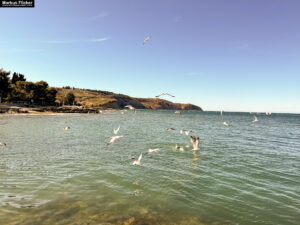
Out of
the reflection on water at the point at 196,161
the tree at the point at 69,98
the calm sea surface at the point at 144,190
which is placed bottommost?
the calm sea surface at the point at 144,190

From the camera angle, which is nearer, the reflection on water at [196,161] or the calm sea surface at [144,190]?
the calm sea surface at [144,190]

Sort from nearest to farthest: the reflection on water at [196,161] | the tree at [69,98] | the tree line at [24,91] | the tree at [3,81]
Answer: the reflection on water at [196,161]
the tree at [3,81]
the tree line at [24,91]
the tree at [69,98]

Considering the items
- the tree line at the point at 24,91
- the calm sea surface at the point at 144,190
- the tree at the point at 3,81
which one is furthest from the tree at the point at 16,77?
the calm sea surface at the point at 144,190

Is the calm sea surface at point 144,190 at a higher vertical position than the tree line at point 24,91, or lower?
lower

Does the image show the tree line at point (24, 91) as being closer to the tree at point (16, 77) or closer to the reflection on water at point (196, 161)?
the tree at point (16, 77)

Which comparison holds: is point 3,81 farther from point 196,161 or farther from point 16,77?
point 196,161

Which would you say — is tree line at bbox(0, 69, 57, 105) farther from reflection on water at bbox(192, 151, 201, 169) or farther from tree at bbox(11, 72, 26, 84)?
reflection on water at bbox(192, 151, 201, 169)

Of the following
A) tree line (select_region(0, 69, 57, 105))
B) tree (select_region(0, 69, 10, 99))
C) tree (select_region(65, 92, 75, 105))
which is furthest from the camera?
tree (select_region(65, 92, 75, 105))

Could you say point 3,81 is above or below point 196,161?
above

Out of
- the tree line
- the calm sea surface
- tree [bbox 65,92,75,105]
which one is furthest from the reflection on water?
tree [bbox 65,92,75,105]

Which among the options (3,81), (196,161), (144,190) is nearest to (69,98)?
(3,81)

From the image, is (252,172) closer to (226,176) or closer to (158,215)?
(226,176)

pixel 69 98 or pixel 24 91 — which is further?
pixel 69 98

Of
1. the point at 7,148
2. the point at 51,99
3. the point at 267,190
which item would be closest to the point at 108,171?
the point at 267,190
